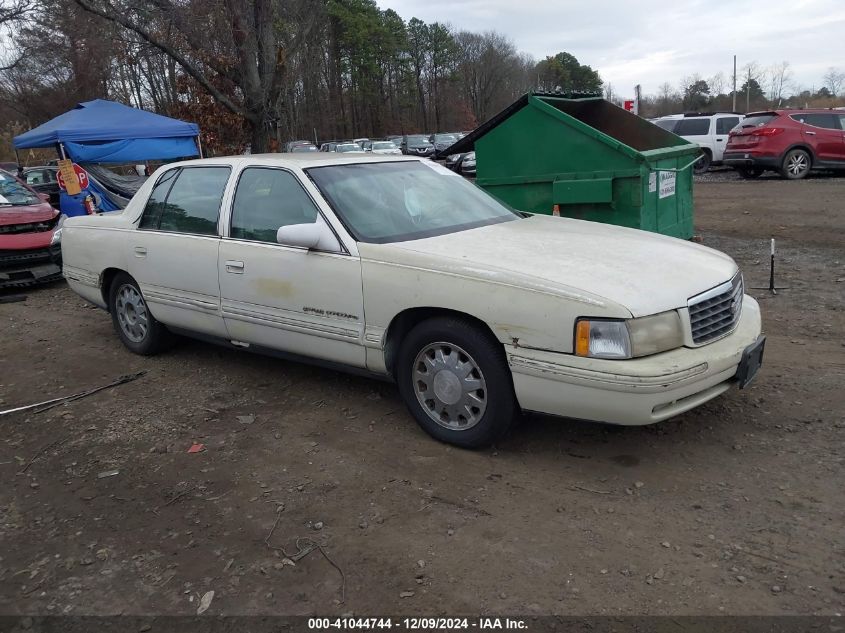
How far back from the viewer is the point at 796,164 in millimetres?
16016

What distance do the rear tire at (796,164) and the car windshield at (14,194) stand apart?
15192 mm

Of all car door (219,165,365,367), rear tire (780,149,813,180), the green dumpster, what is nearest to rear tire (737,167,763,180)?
rear tire (780,149,813,180)

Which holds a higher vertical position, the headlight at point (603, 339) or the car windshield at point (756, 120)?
the car windshield at point (756, 120)

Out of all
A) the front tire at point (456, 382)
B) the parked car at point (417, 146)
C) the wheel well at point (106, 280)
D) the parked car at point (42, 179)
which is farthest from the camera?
the parked car at point (417, 146)

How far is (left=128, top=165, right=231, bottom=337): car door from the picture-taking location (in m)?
4.91

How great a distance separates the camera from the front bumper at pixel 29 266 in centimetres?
903

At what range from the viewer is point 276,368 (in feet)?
17.7

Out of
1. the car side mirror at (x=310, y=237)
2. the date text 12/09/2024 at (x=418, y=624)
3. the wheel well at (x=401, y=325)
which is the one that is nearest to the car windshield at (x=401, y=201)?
the car side mirror at (x=310, y=237)

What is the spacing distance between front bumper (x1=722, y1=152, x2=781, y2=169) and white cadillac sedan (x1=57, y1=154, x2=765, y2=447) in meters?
13.4

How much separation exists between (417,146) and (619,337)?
99.3 ft

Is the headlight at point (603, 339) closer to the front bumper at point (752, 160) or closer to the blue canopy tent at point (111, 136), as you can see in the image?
the blue canopy tent at point (111, 136)

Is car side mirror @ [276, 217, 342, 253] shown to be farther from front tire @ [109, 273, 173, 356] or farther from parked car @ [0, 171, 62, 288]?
parked car @ [0, 171, 62, 288]

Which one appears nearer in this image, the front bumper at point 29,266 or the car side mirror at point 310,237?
the car side mirror at point 310,237

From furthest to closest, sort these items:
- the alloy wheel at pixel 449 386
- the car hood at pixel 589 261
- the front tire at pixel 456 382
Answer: the alloy wheel at pixel 449 386 → the front tire at pixel 456 382 → the car hood at pixel 589 261
